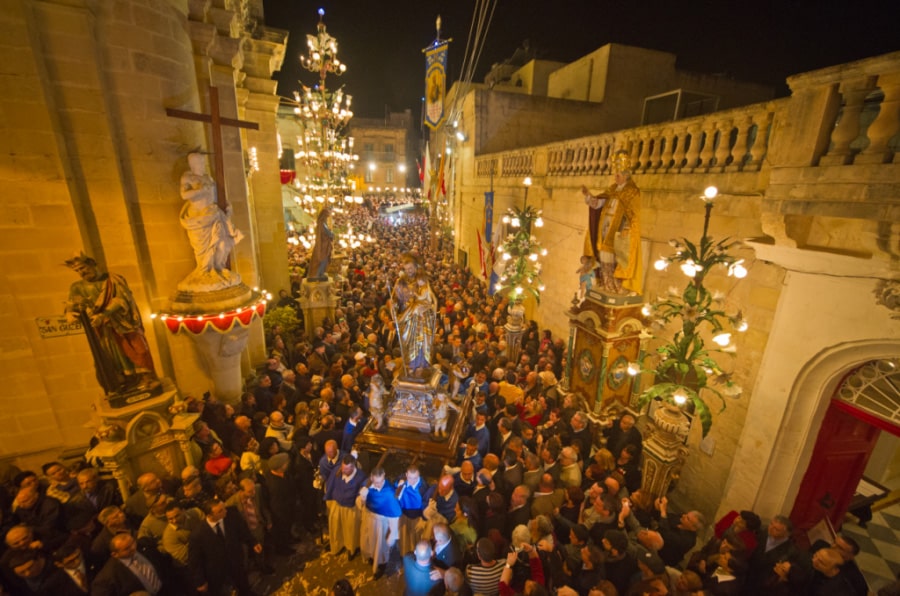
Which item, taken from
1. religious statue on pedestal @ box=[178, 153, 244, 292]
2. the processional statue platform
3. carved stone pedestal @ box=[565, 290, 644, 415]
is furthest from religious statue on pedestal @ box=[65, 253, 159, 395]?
carved stone pedestal @ box=[565, 290, 644, 415]

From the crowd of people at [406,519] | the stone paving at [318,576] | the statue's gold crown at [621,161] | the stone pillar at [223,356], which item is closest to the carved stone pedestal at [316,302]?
the crowd of people at [406,519]

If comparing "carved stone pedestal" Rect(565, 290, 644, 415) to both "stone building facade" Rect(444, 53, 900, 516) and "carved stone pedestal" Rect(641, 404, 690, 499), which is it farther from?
"carved stone pedestal" Rect(641, 404, 690, 499)

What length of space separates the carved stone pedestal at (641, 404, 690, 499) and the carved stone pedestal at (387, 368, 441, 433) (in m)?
3.22

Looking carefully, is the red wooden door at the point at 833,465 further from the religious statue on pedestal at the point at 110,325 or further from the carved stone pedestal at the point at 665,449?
the religious statue on pedestal at the point at 110,325

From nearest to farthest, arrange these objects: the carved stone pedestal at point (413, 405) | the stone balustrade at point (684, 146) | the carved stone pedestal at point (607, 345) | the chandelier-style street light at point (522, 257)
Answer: the stone balustrade at point (684, 146) → the carved stone pedestal at point (413, 405) → the carved stone pedestal at point (607, 345) → the chandelier-style street light at point (522, 257)

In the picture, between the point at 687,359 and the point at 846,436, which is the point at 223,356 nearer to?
the point at 687,359

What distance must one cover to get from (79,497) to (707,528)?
8.27 metres

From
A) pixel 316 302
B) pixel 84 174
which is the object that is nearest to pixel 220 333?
pixel 84 174

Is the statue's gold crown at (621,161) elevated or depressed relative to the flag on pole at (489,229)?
elevated

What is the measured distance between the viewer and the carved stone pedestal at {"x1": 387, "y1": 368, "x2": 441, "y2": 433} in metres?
6.14

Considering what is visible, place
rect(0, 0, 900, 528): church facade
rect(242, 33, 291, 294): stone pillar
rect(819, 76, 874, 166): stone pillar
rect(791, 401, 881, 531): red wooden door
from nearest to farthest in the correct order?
rect(819, 76, 874, 166): stone pillar < rect(0, 0, 900, 528): church facade < rect(791, 401, 881, 531): red wooden door < rect(242, 33, 291, 294): stone pillar

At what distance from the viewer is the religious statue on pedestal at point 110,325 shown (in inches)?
185

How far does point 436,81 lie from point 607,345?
438 inches

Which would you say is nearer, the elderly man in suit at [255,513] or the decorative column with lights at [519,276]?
the elderly man in suit at [255,513]
